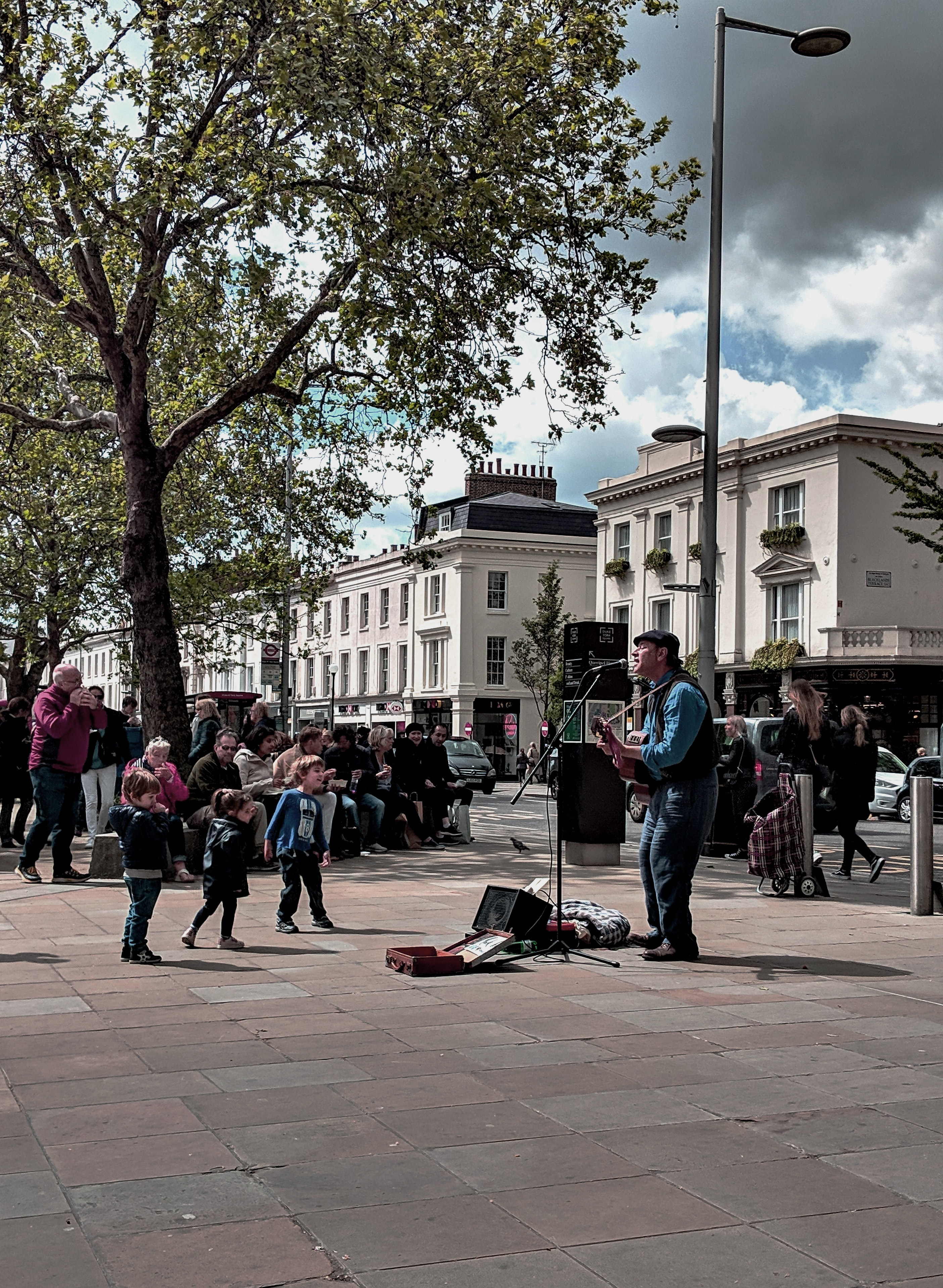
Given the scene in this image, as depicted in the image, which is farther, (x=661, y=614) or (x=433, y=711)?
(x=433, y=711)

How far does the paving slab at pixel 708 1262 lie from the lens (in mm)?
3576

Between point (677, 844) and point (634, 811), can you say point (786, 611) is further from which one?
point (677, 844)

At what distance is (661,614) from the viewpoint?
168 feet

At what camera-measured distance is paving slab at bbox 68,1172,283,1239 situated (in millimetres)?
3967

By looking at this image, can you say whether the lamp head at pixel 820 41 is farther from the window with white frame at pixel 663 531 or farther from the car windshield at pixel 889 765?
the window with white frame at pixel 663 531

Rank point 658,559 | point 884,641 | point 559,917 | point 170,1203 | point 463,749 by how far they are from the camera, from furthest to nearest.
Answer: point 658,559 → point 463,749 → point 884,641 → point 559,917 → point 170,1203

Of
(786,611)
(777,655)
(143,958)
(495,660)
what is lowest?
(143,958)

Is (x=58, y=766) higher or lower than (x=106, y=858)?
higher

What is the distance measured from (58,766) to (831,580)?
33663 mm

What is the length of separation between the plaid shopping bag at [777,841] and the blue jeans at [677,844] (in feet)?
12.6

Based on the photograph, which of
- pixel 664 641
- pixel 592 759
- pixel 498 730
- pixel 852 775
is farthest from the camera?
pixel 498 730

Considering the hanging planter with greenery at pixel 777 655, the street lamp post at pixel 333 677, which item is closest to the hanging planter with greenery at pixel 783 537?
the hanging planter with greenery at pixel 777 655

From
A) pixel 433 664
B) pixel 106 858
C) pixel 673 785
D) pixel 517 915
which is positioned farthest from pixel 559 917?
pixel 433 664

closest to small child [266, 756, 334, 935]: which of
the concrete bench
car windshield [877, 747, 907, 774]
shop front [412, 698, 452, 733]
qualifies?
the concrete bench
